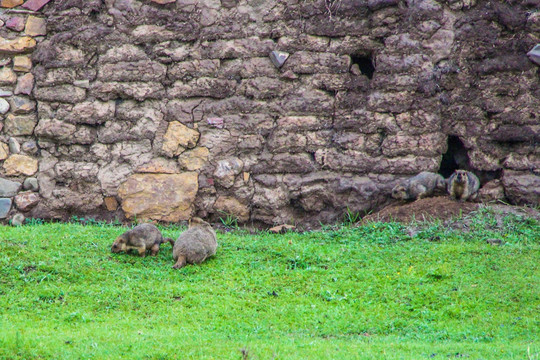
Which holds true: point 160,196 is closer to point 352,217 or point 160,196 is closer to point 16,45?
point 352,217

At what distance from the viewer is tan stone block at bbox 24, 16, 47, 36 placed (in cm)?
1002

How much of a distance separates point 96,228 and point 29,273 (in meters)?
2.19

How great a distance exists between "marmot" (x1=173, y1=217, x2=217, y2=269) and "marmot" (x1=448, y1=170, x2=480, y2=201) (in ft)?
11.6

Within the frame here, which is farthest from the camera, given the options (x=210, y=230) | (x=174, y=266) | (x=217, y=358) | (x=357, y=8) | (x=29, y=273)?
(x=357, y=8)

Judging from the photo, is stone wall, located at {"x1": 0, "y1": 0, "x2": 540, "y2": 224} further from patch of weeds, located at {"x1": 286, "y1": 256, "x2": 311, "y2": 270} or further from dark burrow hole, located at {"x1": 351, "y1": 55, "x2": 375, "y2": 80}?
patch of weeds, located at {"x1": 286, "y1": 256, "x2": 311, "y2": 270}

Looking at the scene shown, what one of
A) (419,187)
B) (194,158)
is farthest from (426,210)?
(194,158)

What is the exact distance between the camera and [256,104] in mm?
9727

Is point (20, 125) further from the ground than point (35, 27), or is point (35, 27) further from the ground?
point (35, 27)

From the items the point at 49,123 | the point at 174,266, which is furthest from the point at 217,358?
the point at 49,123

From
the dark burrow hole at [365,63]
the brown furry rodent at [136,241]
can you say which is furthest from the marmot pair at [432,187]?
the brown furry rodent at [136,241]

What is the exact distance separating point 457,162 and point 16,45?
7079mm

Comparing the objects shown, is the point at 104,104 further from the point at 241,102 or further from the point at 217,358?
the point at 217,358

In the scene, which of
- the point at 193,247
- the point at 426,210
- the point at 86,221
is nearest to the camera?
the point at 193,247

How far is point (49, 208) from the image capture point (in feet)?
32.4
